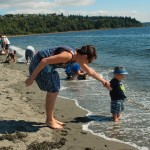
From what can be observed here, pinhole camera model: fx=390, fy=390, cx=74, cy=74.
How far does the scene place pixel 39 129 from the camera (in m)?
6.89

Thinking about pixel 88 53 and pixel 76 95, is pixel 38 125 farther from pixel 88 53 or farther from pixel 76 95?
pixel 76 95

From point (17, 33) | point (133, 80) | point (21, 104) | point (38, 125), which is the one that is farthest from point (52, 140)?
point (17, 33)

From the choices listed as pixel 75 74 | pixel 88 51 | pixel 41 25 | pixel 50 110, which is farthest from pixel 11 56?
pixel 41 25

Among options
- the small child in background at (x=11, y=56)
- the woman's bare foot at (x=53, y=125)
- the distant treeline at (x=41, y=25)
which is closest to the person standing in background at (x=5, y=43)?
the small child in background at (x=11, y=56)

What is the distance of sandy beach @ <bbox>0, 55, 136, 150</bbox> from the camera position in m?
6.18

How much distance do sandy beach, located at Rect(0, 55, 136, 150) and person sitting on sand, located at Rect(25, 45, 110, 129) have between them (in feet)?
1.23

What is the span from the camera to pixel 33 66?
6820mm

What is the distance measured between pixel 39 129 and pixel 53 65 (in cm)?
118

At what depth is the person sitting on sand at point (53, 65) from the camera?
6.36 meters

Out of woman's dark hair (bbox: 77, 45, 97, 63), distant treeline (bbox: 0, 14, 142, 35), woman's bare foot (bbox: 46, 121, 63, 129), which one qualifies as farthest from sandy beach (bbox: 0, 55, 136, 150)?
distant treeline (bbox: 0, 14, 142, 35)

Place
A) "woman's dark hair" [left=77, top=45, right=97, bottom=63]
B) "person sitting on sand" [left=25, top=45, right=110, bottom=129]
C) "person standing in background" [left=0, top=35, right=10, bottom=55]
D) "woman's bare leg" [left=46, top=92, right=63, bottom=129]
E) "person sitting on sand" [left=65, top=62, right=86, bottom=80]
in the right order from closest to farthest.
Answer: "person sitting on sand" [left=25, top=45, right=110, bottom=129] → "woman's dark hair" [left=77, top=45, right=97, bottom=63] → "woman's bare leg" [left=46, top=92, right=63, bottom=129] → "person sitting on sand" [left=65, top=62, right=86, bottom=80] → "person standing in background" [left=0, top=35, right=10, bottom=55]

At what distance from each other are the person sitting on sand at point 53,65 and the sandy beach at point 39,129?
374 millimetres

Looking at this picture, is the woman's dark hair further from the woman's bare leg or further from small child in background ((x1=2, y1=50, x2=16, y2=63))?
small child in background ((x1=2, y1=50, x2=16, y2=63))

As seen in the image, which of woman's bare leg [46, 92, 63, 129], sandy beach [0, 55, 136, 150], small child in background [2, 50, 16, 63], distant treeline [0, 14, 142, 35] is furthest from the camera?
distant treeline [0, 14, 142, 35]
